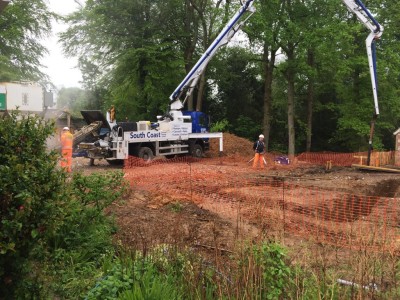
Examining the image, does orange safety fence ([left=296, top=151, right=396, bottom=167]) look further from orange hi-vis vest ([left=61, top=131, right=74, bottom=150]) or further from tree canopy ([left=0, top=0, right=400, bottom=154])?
orange hi-vis vest ([left=61, top=131, right=74, bottom=150])

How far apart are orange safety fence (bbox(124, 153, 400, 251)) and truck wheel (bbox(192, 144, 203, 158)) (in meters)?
5.72

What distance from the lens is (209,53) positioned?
63.6ft

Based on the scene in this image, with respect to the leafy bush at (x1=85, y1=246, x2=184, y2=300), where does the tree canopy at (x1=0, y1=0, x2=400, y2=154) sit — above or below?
above

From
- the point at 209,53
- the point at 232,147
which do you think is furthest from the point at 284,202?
the point at 232,147

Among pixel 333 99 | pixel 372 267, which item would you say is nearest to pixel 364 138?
pixel 333 99

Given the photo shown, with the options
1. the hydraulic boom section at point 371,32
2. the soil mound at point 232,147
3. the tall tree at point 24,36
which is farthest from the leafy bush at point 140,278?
the tall tree at point 24,36

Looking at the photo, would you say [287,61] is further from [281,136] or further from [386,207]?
[386,207]

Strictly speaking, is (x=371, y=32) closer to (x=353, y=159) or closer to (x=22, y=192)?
(x=353, y=159)

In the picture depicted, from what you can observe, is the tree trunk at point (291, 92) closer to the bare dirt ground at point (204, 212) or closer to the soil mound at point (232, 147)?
the soil mound at point (232, 147)

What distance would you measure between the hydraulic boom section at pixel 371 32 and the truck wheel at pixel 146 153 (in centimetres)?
982

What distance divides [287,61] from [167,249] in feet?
70.4

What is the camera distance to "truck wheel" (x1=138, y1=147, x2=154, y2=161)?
17750 mm

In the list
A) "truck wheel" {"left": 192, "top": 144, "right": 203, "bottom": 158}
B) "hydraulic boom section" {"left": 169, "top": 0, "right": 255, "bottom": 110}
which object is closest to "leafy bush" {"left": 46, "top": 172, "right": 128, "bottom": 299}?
"hydraulic boom section" {"left": 169, "top": 0, "right": 255, "bottom": 110}

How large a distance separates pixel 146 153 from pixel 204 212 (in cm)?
951
